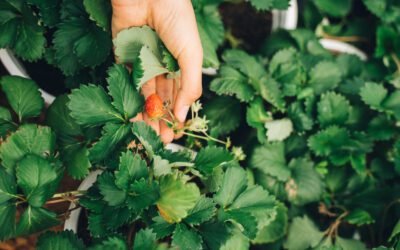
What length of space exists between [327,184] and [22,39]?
0.87m

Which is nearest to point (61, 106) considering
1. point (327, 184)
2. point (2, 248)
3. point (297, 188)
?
point (2, 248)

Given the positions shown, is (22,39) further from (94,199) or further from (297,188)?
(297,188)

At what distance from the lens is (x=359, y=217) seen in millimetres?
1080

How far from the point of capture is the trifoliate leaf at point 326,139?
1.08 m

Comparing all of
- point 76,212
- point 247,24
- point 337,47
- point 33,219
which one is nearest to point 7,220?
point 33,219

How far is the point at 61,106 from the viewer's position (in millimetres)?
838

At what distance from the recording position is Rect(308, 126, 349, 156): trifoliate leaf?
3.54ft

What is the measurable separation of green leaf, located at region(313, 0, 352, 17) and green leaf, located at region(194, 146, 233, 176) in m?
0.78

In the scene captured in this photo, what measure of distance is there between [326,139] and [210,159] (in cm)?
44

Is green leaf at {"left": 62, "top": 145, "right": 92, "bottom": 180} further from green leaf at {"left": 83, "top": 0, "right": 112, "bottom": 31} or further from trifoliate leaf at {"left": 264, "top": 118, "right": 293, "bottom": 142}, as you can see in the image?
trifoliate leaf at {"left": 264, "top": 118, "right": 293, "bottom": 142}

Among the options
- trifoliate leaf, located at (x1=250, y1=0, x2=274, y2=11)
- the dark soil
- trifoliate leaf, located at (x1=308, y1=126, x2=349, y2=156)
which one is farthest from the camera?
the dark soil

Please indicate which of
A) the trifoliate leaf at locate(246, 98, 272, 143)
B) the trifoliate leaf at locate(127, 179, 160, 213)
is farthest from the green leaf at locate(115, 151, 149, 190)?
the trifoliate leaf at locate(246, 98, 272, 143)

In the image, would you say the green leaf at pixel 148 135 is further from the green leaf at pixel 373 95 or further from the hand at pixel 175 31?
the green leaf at pixel 373 95

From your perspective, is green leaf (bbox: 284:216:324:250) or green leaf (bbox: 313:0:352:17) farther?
A: green leaf (bbox: 313:0:352:17)
